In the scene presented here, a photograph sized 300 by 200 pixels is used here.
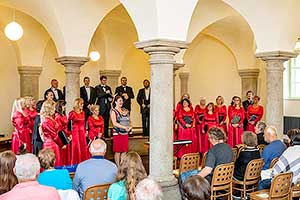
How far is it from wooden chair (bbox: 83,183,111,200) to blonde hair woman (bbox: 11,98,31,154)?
353 cm

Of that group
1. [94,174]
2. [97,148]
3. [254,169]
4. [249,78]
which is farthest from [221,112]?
[94,174]

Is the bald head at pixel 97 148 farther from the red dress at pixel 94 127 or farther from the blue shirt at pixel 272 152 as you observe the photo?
the red dress at pixel 94 127

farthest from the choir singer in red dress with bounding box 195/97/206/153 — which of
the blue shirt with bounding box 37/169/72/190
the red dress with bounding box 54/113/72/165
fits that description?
the blue shirt with bounding box 37/169/72/190

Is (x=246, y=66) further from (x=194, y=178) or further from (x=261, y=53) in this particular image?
(x=194, y=178)

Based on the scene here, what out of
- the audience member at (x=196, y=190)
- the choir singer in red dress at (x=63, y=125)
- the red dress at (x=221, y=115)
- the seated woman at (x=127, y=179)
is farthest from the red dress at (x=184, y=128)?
the audience member at (x=196, y=190)

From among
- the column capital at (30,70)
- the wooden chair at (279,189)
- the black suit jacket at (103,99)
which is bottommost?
the wooden chair at (279,189)

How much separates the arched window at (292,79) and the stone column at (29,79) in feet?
25.0

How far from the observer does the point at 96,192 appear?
3.59 meters

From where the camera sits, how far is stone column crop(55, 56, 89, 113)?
313 inches

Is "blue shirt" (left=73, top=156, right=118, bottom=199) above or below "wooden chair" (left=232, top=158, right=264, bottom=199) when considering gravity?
above

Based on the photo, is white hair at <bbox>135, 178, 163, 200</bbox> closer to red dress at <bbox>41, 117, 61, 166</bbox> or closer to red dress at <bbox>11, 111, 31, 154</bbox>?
red dress at <bbox>41, 117, 61, 166</bbox>

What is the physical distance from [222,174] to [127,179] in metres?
1.58

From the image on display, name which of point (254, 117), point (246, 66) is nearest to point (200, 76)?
point (246, 66)

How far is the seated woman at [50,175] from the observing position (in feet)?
11.7
